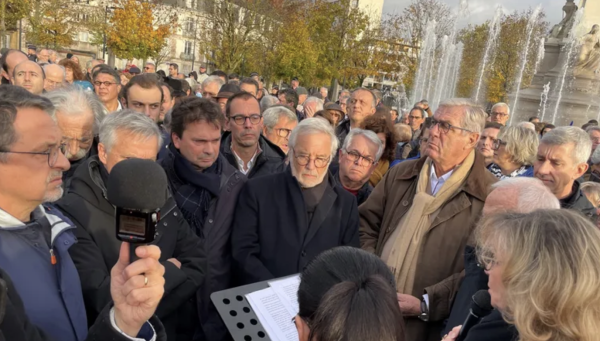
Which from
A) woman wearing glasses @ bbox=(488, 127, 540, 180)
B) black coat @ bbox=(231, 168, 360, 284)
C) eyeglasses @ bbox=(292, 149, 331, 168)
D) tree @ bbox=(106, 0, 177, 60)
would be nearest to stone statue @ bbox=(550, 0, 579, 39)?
woman wearing glasses @ bbox=(488, 127, 540, 180)

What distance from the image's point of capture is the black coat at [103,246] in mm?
2545

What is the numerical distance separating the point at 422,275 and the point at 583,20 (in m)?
21.0

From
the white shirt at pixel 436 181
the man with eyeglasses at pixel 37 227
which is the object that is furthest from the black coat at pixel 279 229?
the man with eyeglasses at pixel 37 227

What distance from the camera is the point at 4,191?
2.07 m

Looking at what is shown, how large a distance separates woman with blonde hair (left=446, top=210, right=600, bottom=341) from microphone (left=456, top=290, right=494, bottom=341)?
37 centimetres

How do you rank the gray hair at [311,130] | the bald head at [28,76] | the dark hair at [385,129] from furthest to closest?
the bald head at [28,76] < the dark hair at [385,129] < the gray hair at [311,130]

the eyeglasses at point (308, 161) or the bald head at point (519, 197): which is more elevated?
the bald head at point (519, 197)

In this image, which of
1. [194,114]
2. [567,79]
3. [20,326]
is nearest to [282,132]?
[194,114]

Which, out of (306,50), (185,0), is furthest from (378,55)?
(185,0)

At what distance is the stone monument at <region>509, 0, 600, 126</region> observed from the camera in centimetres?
1702

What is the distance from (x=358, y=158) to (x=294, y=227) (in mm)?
1497

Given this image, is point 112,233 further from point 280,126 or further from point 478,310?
point 280,126

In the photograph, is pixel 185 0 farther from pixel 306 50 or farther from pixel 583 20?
pixel 583 20

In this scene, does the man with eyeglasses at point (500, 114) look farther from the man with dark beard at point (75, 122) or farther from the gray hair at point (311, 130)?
the man with dark beard at point (75, 122)
